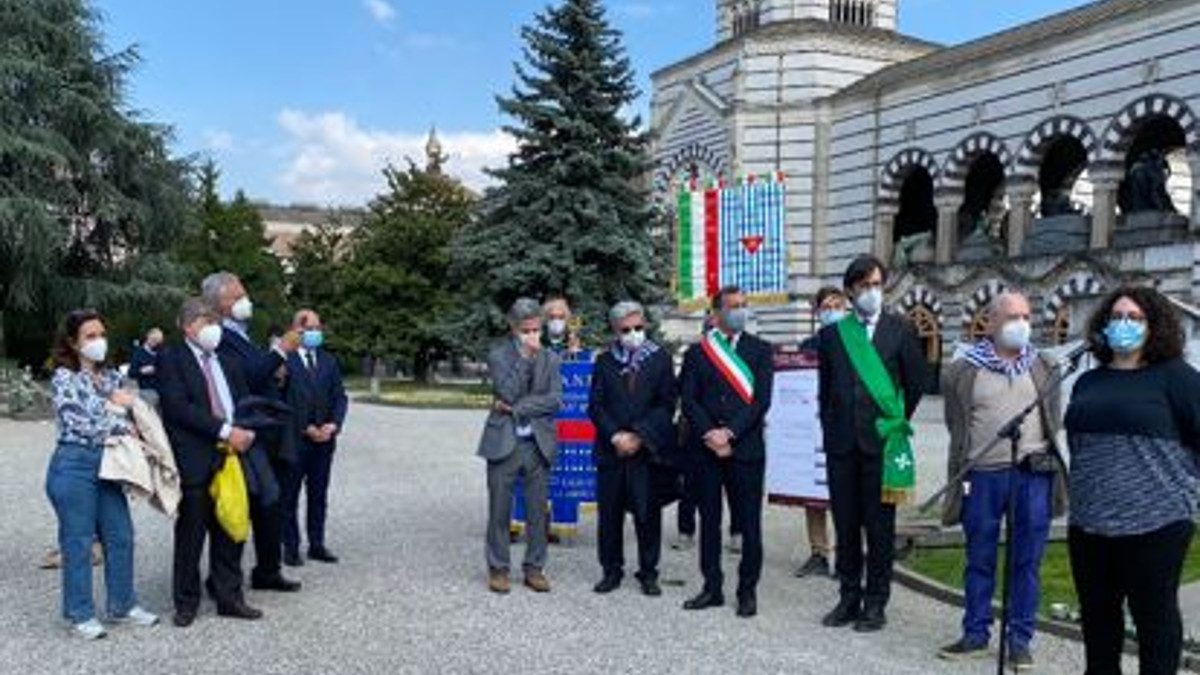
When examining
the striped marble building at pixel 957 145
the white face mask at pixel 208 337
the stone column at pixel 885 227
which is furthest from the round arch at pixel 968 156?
the white face mask at pixel 208 337

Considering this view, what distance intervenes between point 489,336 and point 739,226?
15625 millimetres

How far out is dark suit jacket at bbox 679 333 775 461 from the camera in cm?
837

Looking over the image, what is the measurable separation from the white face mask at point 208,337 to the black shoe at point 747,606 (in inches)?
144

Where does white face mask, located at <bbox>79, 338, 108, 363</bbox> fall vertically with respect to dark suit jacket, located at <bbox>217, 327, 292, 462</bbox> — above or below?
above

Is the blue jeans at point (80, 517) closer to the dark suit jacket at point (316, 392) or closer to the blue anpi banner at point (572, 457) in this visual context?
the dark suit jacket at point (316, 392)

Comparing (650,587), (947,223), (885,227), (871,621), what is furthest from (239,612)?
(885,227)

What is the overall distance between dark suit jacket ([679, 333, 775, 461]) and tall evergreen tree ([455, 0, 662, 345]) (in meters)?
19.5

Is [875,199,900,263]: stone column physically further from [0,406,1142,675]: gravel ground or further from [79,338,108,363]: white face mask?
[79,338,108,363]: white face mask

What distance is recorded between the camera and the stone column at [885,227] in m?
35.2

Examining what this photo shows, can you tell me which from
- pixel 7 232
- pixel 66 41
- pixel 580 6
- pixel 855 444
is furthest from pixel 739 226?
pixel 66 41

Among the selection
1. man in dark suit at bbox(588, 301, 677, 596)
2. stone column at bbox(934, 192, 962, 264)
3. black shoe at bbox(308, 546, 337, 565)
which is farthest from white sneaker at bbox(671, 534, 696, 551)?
stone column at bbox(934, 192, 962, 264)

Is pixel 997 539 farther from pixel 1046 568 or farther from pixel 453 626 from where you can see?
pixel 453 626

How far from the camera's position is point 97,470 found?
7.34m

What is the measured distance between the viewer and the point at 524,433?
9.00 metres
